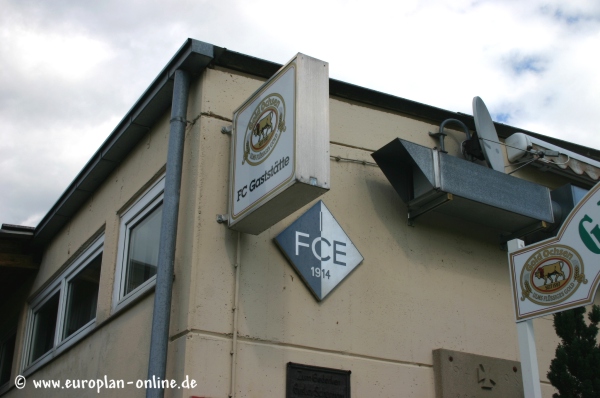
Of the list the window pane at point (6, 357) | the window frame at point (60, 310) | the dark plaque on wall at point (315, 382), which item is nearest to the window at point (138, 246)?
the window frame at point (60, 310)

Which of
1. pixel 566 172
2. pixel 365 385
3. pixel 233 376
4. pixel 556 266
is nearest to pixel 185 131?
pixel 233 376

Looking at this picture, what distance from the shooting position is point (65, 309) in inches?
356

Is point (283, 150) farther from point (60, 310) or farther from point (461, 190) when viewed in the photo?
point (60, 310)

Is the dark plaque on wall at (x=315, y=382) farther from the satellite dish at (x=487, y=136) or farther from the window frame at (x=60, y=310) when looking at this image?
the satellite dish at (x=487, y=136)

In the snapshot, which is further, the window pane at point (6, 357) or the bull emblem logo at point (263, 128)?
the window pane at point (6, 357)

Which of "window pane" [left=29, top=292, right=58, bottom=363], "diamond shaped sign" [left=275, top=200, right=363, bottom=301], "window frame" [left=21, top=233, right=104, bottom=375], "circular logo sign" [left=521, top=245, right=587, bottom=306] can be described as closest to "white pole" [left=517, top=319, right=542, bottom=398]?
"circular logo sign" [left=521, top=245, right=587, bottom=306]

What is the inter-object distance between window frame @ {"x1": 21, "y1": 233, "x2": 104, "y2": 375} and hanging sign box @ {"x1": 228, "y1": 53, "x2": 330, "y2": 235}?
2589 mm

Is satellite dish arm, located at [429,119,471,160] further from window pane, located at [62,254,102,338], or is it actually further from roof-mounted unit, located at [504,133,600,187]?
window pane, located at [62,254,102,338]

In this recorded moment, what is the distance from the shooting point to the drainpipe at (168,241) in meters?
5.77

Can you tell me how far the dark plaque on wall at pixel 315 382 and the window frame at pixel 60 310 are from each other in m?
2.59

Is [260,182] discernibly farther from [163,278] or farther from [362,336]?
[362,336]

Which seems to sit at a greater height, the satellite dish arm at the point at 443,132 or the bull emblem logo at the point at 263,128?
the satellite dish arm at the point at 443,132

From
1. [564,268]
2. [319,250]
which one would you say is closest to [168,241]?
[319,250]

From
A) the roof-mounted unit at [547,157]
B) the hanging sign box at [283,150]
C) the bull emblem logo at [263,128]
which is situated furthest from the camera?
the roof-mounted unit at [547,157]
